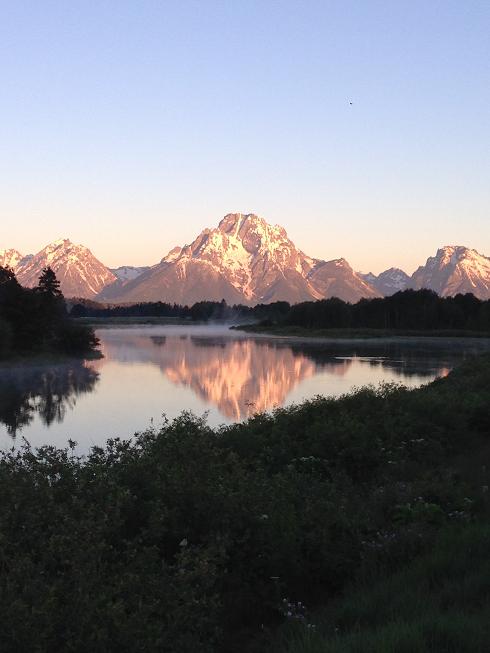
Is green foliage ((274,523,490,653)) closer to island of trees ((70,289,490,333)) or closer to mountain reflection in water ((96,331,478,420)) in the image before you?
mountain reflection in water ((96,331,478,420))

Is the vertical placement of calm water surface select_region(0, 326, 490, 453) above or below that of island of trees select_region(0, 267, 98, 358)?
below

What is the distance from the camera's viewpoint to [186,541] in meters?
7.87

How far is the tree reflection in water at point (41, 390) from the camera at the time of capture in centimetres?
3872

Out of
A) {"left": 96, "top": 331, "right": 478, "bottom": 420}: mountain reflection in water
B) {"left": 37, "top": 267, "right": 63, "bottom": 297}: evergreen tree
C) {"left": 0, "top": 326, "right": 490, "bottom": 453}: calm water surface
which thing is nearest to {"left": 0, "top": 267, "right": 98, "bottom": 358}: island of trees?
{"left": 37, "top": 267, "right": 63, "bottom": 297}: evergreen tree

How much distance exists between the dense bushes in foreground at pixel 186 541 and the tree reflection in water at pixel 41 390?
960 inches

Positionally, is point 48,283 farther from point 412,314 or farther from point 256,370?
point 412,314

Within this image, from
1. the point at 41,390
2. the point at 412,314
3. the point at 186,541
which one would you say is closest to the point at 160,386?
the point at 41,390

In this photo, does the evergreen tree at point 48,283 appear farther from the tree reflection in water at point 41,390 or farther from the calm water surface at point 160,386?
the tree reflection in water at point 41,390

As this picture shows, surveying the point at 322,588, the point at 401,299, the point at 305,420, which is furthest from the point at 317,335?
the point at 322,588

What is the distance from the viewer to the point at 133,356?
309 feet

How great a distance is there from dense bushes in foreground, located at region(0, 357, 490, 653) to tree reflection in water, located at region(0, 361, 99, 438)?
960 inches

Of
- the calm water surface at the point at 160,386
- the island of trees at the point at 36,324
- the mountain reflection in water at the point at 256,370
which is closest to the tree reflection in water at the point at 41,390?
the calm water surface at the point at 160,386

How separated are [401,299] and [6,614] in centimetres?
19026

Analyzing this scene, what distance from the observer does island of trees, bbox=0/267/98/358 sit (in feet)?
248
